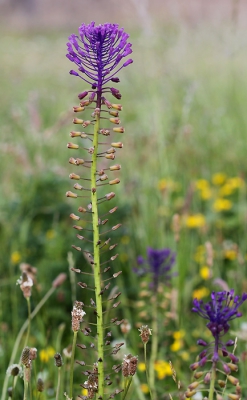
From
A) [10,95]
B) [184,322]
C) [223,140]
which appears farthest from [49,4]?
[184,322]

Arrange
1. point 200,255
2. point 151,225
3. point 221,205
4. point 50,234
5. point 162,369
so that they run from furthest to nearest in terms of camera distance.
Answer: point 221,205 < point 151,225 < point 200,255 < point 50,234 < point 162,369

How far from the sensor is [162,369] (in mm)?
2098

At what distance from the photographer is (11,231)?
2.78 meters

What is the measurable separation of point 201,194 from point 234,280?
4.06 ft

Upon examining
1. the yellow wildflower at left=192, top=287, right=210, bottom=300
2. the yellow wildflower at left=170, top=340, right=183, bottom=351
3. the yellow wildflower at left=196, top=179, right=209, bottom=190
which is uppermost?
the yellow wildflower at left=196, top=179, right=209, bottom=190

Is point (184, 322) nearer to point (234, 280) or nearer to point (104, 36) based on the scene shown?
point (234, 280)

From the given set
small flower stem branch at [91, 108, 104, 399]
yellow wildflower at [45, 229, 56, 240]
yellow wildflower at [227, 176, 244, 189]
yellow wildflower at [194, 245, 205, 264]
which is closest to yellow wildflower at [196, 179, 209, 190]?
yellow wildflower at [227, 176, 244, 189]

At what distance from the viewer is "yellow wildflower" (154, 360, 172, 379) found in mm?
2076

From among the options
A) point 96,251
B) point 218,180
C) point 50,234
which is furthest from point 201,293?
point 96,251

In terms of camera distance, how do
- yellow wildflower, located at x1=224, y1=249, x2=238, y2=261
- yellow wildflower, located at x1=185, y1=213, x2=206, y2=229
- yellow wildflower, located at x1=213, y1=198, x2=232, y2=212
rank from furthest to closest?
yellow wildflower, located at x1=213, y1=198, x2=232, y2=212 → yellow wildflower, located at x1=185, y1=213, x2=206, y2=229 → yellow wildflower, located at x1=224, y1=249, x2=238, y2=261

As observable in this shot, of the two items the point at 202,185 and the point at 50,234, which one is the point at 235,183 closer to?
the point at 202,185

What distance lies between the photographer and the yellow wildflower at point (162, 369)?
2076 mm

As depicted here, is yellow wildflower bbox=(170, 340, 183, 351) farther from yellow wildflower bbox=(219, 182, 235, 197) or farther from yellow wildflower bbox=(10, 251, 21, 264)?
yellow wildflower bbox=(219, 182, 235, 197)

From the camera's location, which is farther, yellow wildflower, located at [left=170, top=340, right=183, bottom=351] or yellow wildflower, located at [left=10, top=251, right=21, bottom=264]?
yellow wildflower, located at [left=10, top=251, right=21, bottom=264]
